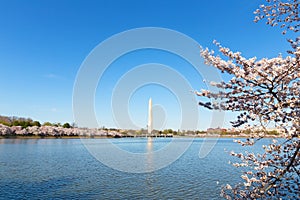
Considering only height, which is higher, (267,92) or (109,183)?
(267,92)

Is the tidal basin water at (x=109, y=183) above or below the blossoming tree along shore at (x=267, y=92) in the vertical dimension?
below

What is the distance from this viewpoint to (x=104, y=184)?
59.8ft

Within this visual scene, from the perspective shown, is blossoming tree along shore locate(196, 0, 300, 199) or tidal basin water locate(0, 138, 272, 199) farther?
tidal basin water locate(0, 138, 272, 199)

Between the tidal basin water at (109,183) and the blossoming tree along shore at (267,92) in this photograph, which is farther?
the tidal basin water at (109,183)

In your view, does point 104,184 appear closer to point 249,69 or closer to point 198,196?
point 198,196

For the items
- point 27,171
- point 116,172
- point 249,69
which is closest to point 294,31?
point 249,69

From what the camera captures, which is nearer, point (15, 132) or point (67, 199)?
point (67, 199)

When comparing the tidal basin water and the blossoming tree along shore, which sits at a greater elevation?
the blossoming tree along shore

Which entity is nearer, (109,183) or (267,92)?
(267,92)

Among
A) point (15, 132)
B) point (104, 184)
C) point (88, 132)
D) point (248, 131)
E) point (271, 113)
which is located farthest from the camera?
point (88, 132)

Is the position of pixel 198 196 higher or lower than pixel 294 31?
lower

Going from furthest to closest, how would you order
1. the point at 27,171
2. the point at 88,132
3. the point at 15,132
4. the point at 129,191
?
1. the point at 88,132
2. the point at 15,132
3. the point at 27,171
4. the point at 129,191

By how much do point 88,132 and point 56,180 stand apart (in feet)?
331

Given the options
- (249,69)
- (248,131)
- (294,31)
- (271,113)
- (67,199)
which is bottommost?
(67,199)
